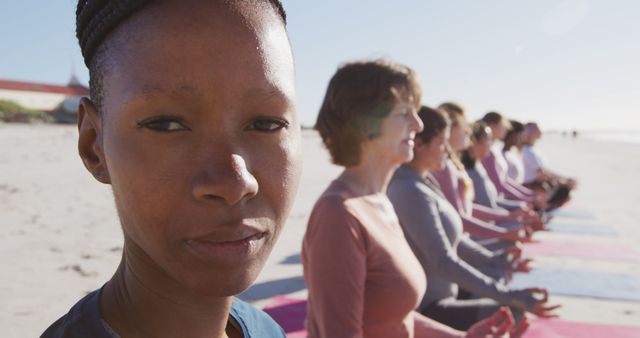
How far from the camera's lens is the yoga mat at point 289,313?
4000mm

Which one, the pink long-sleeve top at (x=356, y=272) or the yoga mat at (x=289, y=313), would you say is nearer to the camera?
the pink long-sleeve top at (x=356, y=272)

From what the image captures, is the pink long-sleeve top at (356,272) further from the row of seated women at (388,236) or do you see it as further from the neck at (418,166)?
the neck at (418,166)

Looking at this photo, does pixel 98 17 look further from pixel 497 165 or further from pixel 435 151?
pixel 497 165

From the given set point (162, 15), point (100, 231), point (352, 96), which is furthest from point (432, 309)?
point (100, 231)

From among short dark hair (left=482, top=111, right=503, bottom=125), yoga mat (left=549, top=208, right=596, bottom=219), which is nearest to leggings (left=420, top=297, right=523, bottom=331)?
short dark hair (left=482, top=111, right=503, bottom=125)

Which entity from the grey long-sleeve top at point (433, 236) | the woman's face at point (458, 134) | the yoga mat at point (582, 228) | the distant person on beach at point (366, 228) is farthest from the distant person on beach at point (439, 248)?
the yoga mat at point (582, 228)

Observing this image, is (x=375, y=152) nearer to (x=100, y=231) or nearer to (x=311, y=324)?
(x=311, y=324)

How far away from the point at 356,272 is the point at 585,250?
613cm

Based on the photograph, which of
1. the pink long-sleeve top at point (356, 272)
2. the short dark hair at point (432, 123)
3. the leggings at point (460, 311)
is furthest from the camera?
the short dark hair at point (432, 123)

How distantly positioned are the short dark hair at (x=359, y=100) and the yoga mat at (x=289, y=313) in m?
2.07

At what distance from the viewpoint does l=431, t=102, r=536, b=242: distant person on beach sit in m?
3.88

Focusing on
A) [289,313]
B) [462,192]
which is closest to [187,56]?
[462,192]

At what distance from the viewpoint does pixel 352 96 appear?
2.38 m

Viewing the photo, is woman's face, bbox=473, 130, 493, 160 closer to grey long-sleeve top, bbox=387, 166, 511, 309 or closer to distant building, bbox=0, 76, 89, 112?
grey long-sleeve top, bbox=387, 166, 511, 309
